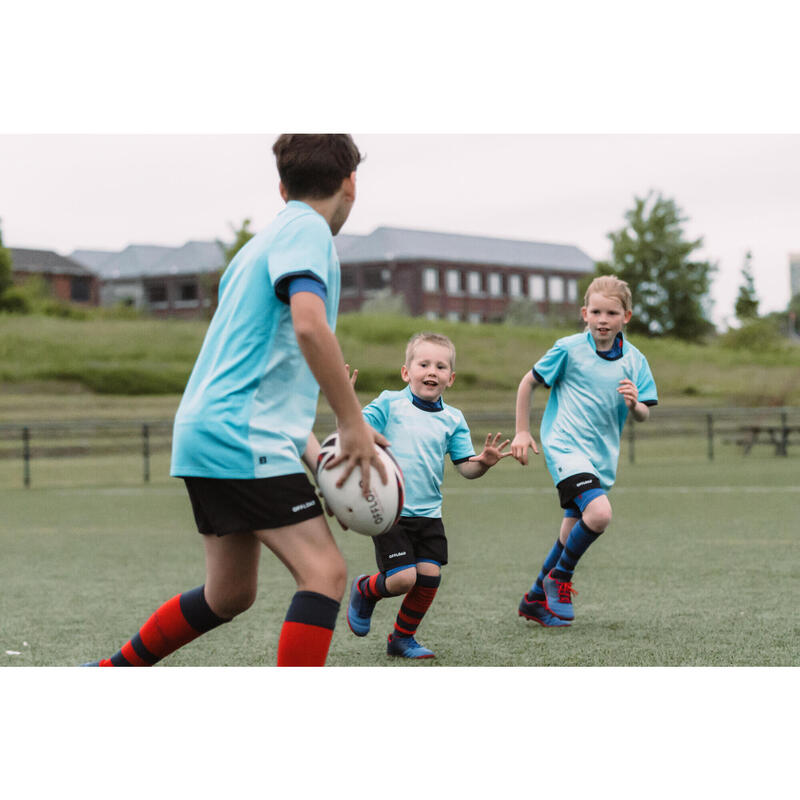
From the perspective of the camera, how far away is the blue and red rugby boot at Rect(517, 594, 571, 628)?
17.4ft

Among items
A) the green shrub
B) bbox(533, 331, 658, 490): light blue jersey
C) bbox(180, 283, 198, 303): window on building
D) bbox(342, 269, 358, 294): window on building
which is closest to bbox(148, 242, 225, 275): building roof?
bbox(180, 283, 198, 303): window on building

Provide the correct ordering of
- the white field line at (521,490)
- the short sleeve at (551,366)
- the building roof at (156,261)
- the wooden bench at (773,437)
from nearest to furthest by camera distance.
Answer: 1. the short sleeve at (551,366)
2. the white field line at (521,490)
3. the wooden bench at (773,437)
4. the building roof at (156,261)

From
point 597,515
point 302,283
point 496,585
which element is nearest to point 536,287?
point 496,585

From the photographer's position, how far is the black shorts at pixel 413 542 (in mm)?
4594

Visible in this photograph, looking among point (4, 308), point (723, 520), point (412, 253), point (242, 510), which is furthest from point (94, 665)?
point (412, 253)

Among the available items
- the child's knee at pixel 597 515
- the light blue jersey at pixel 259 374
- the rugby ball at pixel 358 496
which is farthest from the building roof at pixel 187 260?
the light blue jersey at pixel 259 374

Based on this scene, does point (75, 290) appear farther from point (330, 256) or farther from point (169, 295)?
point (330, 256)

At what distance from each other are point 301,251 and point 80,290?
6747 cm

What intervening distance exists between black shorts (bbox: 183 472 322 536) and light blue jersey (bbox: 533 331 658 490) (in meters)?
2.59

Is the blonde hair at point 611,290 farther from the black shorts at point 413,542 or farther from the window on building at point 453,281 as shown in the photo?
the window on building at point 453,281

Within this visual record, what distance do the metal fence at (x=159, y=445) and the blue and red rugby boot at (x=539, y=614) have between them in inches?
537

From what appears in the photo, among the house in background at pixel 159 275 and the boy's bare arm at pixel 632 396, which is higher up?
the house in background at pixel 159 275

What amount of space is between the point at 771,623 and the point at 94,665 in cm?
308

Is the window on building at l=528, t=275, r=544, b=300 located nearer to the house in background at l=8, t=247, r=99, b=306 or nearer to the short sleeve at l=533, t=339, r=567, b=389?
the house in background at l=8, t=247, r=99, b=306
